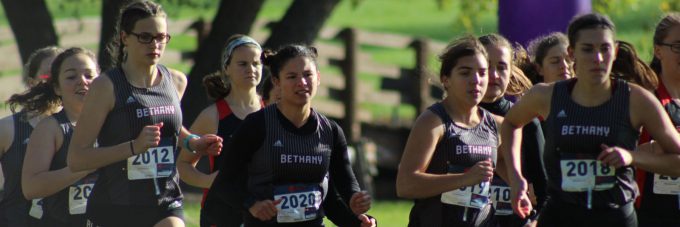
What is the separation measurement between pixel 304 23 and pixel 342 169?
6000 mm

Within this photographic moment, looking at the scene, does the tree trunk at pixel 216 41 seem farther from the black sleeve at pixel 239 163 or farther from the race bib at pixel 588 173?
the race bib at pixel 588 173

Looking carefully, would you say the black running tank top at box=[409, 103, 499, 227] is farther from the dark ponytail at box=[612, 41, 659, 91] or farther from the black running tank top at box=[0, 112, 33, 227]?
the black running tank top at box=[0, 112, 33, 227]

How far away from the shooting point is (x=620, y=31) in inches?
1433

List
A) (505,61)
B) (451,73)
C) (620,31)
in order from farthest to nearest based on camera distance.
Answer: (620,31) < (505,61) < (451,73)

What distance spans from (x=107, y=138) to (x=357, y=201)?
130 cm

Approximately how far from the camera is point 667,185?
22.7 feet

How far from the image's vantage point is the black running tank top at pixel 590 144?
6180mm

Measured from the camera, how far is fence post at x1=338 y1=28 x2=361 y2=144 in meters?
18.3

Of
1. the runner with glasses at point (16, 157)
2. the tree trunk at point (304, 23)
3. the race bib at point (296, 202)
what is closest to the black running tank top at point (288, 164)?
the race bib at point (296, 202)

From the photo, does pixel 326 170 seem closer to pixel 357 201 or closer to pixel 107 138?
pixel 357 201

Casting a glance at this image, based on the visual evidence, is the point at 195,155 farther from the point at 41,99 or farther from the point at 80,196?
the point at 41,99

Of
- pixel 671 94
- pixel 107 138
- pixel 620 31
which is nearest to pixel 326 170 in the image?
pixel 107 138

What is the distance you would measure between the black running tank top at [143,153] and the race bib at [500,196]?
62.4 inches

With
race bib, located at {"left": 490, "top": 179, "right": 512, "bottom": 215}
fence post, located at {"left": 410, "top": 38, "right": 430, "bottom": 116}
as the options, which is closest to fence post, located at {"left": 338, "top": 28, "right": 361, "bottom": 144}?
fence post, located at {"left": 410, "top": 38, "right": 430, "bottom": 116}
